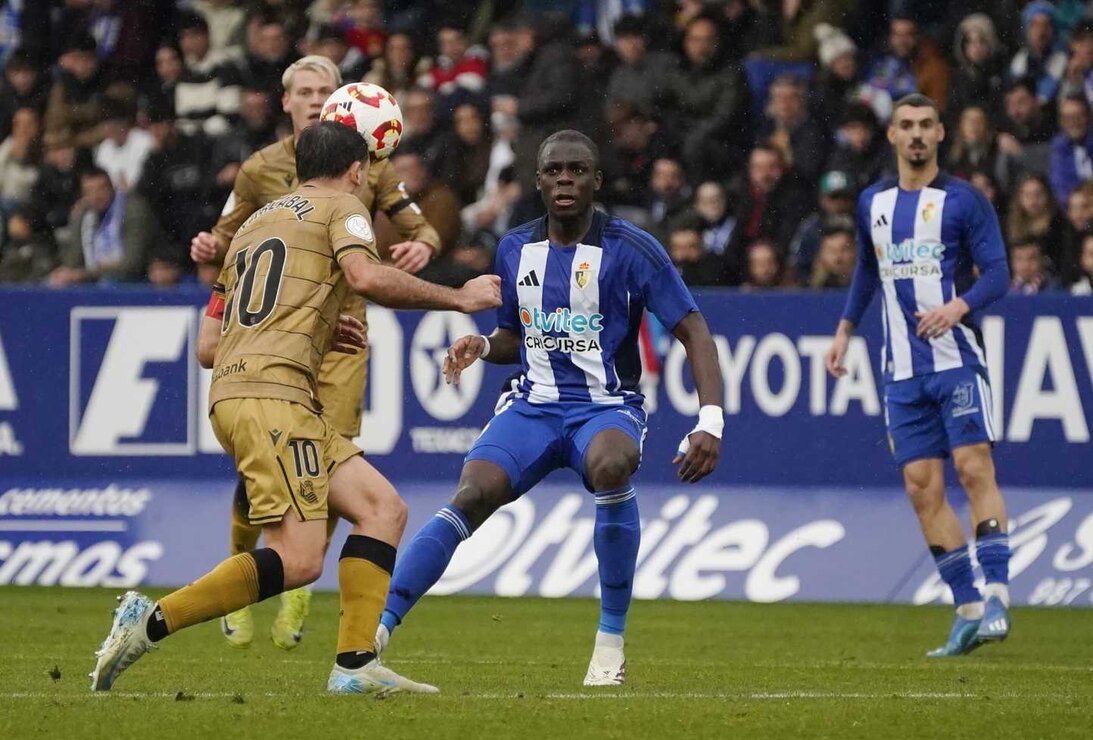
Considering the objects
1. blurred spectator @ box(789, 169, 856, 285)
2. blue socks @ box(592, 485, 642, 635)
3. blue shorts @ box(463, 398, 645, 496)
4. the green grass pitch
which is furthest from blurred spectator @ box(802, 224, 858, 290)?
blue socks @ box(592, 485, 642, 635)

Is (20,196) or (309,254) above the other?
(309,254)

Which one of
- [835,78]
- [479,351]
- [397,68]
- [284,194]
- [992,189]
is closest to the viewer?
[479,351]

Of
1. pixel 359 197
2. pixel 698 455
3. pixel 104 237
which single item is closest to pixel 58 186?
pixel 104 237

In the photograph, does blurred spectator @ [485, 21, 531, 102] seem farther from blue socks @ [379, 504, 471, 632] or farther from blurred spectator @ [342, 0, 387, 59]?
blue socks @ [379, 504, 471, 632]

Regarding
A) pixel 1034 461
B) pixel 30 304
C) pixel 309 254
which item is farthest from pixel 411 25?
pixel 309 254

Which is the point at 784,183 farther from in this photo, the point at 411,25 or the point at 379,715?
the point at 379,715

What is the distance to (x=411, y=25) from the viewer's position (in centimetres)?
1722

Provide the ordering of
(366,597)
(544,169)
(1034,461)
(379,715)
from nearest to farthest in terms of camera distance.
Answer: (379,715) < (366,597) < (544,169) < (1034,461)

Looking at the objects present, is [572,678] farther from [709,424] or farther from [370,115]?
[370,115]

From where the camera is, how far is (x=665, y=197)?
48.7 ft

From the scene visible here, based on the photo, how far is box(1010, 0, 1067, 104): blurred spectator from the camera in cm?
1542

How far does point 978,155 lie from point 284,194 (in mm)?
6862

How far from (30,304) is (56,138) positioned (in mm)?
4822

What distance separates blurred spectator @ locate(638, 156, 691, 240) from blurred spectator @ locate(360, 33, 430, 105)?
2681 millimetres
